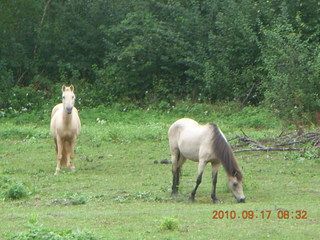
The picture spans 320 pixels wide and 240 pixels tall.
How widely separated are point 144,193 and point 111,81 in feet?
49.8

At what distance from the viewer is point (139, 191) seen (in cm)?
1121

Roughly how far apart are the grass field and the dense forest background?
3.84 metres

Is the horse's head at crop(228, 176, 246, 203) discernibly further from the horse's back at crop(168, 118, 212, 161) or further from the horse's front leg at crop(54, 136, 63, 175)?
the horse's front leg at crop(54, 136, 63, 175)

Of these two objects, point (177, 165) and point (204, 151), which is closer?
point (204, 151)

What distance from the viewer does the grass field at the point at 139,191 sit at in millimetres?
7859

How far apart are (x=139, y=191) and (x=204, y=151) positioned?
150 cm

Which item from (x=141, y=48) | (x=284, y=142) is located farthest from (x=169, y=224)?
(x=141, y=48)

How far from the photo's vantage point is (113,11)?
90.6 feet

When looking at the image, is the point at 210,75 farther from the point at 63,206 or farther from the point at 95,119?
the point at 63,206

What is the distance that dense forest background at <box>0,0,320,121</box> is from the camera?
946 inches
